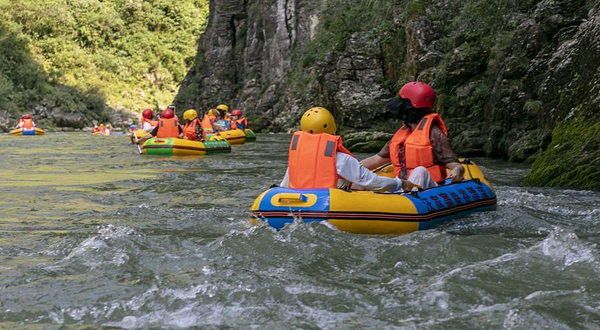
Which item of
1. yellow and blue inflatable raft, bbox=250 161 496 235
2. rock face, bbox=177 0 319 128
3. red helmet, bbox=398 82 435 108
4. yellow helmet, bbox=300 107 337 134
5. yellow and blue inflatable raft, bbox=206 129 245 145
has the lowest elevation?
yellow and blue inflatable raft, bbox=206 129 245 145

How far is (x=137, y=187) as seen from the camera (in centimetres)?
939

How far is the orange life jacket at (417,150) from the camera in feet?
21.2

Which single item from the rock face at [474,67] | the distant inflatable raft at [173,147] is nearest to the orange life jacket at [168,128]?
the distant inflatable raft at [173,147]

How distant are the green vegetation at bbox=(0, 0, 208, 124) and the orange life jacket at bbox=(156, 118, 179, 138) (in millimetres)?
28093

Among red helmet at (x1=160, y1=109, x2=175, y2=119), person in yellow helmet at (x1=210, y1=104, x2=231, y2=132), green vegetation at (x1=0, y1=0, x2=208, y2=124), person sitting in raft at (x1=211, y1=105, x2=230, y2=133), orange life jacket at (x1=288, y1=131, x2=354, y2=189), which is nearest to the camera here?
orange life jacket at (x1=288, y1=131, x2=354, y2=189)

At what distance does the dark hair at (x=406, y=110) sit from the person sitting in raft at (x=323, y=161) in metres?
0.93

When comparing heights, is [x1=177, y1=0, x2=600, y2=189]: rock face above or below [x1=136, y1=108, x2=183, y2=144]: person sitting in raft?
above

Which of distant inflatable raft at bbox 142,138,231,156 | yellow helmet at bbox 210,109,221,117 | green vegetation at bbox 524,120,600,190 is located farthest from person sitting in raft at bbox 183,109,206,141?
green vegetation at bbox 524,120,600,190

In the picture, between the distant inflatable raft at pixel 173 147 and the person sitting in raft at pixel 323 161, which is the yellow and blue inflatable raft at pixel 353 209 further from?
the distant inflatable raft at pixel 173 147

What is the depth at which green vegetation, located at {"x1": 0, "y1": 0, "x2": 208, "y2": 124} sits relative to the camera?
151ft

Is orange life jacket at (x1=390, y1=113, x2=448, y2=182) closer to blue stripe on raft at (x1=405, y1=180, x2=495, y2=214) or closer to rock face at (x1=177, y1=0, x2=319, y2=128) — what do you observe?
blue stripe on raft at (x1=405, y1=180, x2=495, y2=214)

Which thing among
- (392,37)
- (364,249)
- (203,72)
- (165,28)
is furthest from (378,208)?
(165,28)

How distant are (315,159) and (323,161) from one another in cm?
7

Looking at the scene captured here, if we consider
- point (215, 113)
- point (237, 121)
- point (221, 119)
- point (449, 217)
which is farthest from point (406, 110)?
point (237, 121)
